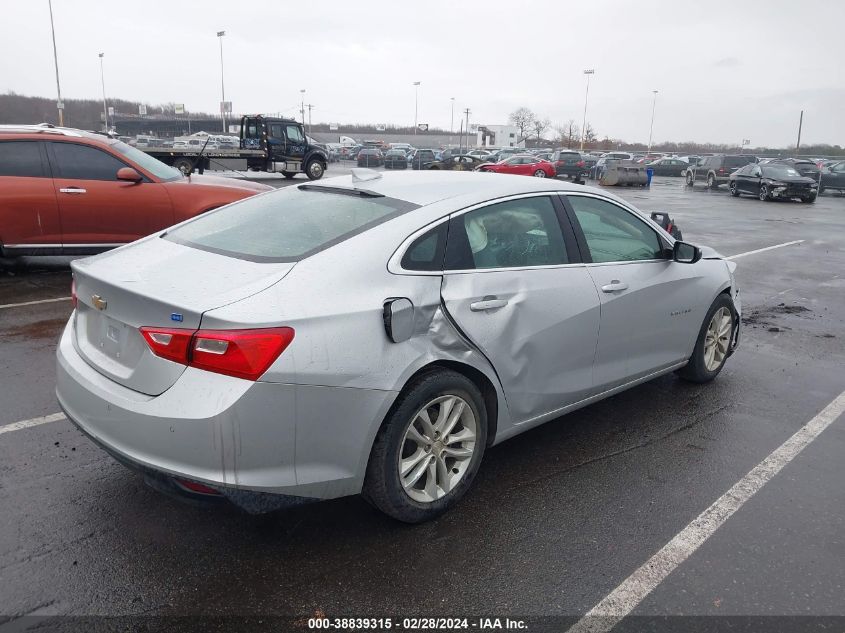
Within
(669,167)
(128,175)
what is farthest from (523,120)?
(128,175)

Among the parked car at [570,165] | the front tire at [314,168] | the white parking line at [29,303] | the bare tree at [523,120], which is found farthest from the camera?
the bare tree at [523,120]

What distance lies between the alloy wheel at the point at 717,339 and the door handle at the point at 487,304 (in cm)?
231

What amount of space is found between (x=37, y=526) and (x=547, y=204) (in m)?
3.01

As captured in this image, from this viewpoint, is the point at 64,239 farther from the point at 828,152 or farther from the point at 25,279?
the point at 828,152

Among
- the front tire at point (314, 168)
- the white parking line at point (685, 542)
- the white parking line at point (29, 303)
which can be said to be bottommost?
the white parking line at point (685, 542)

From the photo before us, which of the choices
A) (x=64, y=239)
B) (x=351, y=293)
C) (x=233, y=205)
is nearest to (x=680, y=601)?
(x=351, y=293)

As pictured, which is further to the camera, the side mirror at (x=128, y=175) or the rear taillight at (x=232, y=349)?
the side mirror at (x=128, y=175)

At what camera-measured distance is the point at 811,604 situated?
8.77 feet

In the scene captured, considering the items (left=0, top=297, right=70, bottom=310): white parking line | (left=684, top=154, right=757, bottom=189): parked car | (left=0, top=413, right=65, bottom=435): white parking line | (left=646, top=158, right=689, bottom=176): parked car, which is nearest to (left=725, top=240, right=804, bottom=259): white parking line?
(left=0, top=297, right=70, bottom=310): white parking line

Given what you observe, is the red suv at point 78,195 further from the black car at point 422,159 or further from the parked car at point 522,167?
the black car at point 422,159

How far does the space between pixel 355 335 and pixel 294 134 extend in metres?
28.1

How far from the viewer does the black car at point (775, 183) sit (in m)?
25.5

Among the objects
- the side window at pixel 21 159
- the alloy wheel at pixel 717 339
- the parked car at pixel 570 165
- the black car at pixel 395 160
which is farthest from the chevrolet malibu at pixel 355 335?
the black car at pixel 395 160

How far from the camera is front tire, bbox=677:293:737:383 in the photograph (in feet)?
16.0
